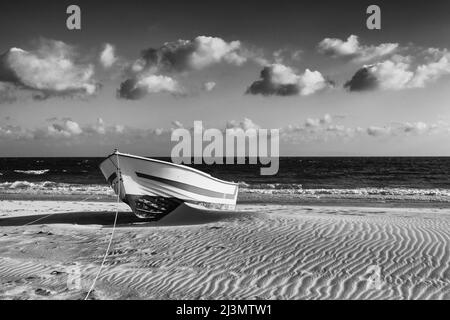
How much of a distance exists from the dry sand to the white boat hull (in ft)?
4.45

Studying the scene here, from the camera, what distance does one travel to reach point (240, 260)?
6.87 m

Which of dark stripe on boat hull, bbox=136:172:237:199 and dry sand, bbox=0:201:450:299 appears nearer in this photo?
dry sand, bbox=0:201:450:299

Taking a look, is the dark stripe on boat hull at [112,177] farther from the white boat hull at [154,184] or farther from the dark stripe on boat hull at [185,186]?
the dark stripe on boat hull at [185,186]

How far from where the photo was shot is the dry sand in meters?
5.53

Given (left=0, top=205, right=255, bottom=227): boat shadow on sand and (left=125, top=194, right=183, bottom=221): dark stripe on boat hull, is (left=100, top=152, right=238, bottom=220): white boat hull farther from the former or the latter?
(left=0, top=205, right=255, bottom=227): boat shadow on sand

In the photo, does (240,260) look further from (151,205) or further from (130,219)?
(130,219)

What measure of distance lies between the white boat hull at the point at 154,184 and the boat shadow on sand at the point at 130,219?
315 millimetres

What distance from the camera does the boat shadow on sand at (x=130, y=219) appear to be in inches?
419

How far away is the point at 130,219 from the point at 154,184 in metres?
2.30

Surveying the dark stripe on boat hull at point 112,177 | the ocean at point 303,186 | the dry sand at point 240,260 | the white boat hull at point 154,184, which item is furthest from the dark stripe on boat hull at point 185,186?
the ocean at point 303,186

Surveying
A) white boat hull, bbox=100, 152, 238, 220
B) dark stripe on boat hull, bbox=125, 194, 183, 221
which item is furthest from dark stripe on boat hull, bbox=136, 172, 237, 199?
dark stripe on boat hull, bbox=125, 194, 183, 221

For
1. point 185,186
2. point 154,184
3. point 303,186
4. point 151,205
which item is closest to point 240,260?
point 185,186
